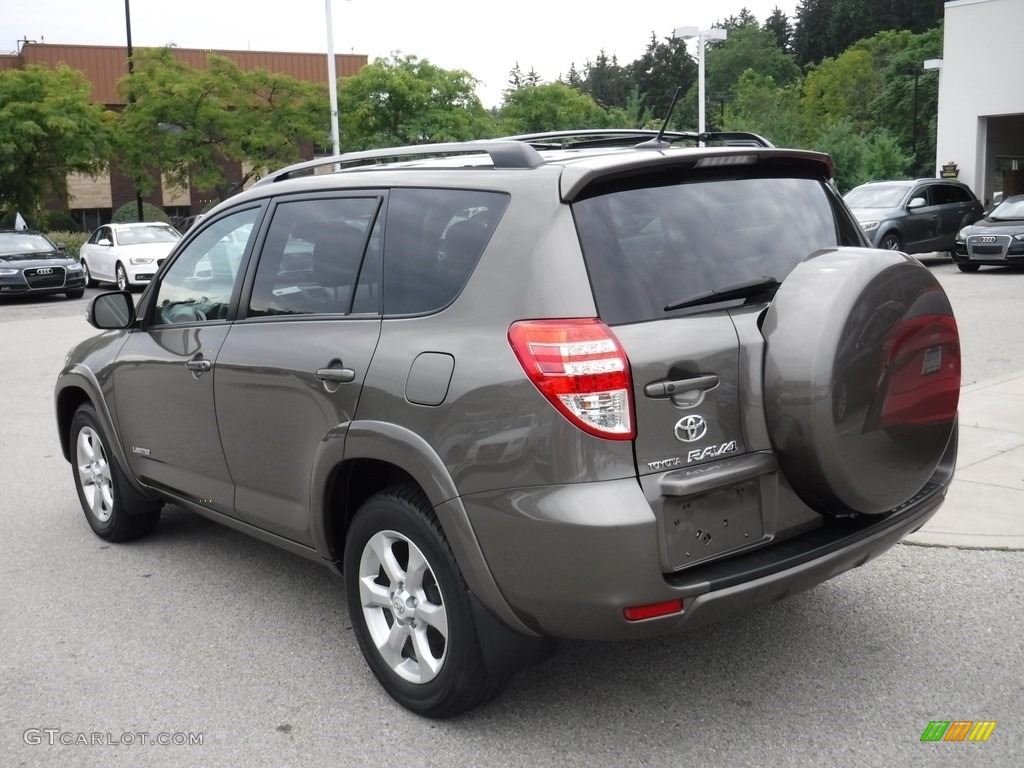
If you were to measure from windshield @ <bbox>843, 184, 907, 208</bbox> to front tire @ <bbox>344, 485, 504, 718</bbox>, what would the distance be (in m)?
20.9

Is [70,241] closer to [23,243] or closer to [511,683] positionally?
[23,243]

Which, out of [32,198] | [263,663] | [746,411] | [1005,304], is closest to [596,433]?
[746,411]

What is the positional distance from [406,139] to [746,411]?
29993 mm

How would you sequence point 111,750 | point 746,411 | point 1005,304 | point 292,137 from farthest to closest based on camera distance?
point 292,137, point 1005,304, point 111,750, point 746,411

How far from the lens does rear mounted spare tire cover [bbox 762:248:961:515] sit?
3.25 m

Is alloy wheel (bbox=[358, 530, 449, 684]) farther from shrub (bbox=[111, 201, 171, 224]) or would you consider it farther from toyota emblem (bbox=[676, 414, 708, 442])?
shrub (bbox=[111, 201, 171, 224])

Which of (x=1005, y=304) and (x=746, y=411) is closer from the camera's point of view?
(x=746, y=411)

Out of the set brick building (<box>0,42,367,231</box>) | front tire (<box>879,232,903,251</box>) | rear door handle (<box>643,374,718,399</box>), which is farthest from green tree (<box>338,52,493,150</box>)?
rear door handle (<box>643,374,718,399</box>)

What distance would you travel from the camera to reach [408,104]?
32031 mm

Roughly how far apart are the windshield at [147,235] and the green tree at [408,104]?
8.30 metres

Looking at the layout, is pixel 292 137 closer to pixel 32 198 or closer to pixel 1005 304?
pixel 32 198

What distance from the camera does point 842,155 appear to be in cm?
3547

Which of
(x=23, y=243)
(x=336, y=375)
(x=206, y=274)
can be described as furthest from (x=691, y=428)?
(x=23, y=243)

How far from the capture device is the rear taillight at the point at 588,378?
3094 millimetres
